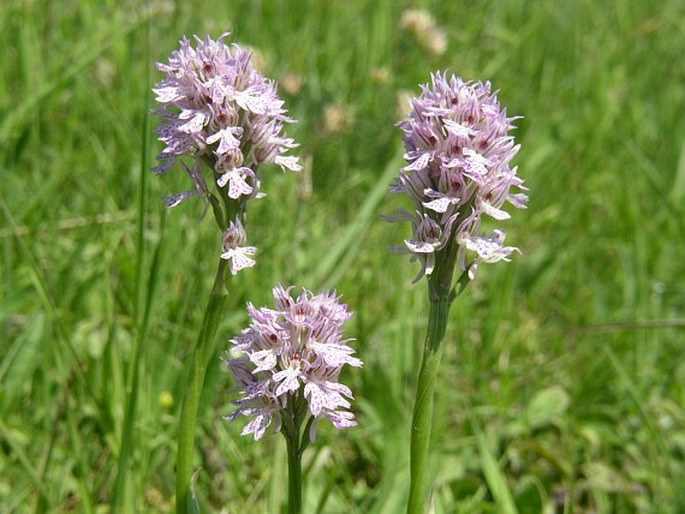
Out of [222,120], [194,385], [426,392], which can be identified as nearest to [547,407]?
[426,392]

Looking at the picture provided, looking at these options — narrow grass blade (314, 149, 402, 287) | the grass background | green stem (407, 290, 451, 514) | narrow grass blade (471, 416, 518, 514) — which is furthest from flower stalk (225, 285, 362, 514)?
narrow grass blade (314, 149, 402, 287)

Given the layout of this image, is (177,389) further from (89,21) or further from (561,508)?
(89,21)

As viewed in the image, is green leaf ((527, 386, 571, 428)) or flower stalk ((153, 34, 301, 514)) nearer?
flower stalk ((153, 34, 301, 514))

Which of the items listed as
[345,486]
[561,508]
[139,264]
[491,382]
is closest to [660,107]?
[491,382]

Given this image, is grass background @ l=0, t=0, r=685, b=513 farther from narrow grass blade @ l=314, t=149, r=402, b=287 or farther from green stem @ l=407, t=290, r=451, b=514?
green stem @ l=407, t=290, r=451, b=514

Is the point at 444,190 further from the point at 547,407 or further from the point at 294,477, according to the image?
the point at 547,407
